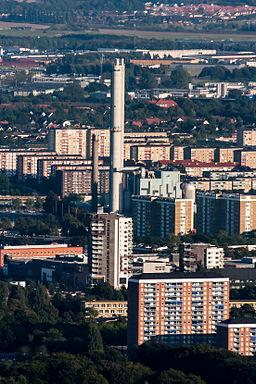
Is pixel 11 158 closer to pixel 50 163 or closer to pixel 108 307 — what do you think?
pixel 50 163

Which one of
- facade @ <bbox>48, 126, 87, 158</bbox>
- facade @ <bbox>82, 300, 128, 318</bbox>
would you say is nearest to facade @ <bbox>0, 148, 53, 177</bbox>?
facade @ <bbox>48, 126, 87, 158</bbox>

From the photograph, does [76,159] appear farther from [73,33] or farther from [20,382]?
[73,33]

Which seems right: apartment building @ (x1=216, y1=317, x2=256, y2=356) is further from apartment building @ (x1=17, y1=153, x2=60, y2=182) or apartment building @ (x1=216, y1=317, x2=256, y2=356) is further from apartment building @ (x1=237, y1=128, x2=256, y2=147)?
apartment building @ (x1=237, y1=128, x2=256, y2=147)

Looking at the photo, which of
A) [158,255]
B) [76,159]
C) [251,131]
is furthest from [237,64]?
[158,255]

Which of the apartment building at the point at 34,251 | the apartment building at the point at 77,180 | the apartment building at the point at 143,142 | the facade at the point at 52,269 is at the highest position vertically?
the apartment building at the point at 143,142

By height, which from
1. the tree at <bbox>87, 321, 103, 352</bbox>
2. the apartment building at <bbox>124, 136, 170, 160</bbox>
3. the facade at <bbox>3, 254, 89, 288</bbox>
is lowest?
the tree at <bbox>87, 321, 103, 352</bbox>

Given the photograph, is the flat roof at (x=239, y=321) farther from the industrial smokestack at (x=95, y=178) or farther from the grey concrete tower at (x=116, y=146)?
the industrial smokestack at (x=95, y=178)

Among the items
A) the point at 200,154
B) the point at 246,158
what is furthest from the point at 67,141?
the point at 246,158

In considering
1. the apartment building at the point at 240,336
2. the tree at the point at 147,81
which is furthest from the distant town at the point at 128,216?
the tree at the point at 147,81
